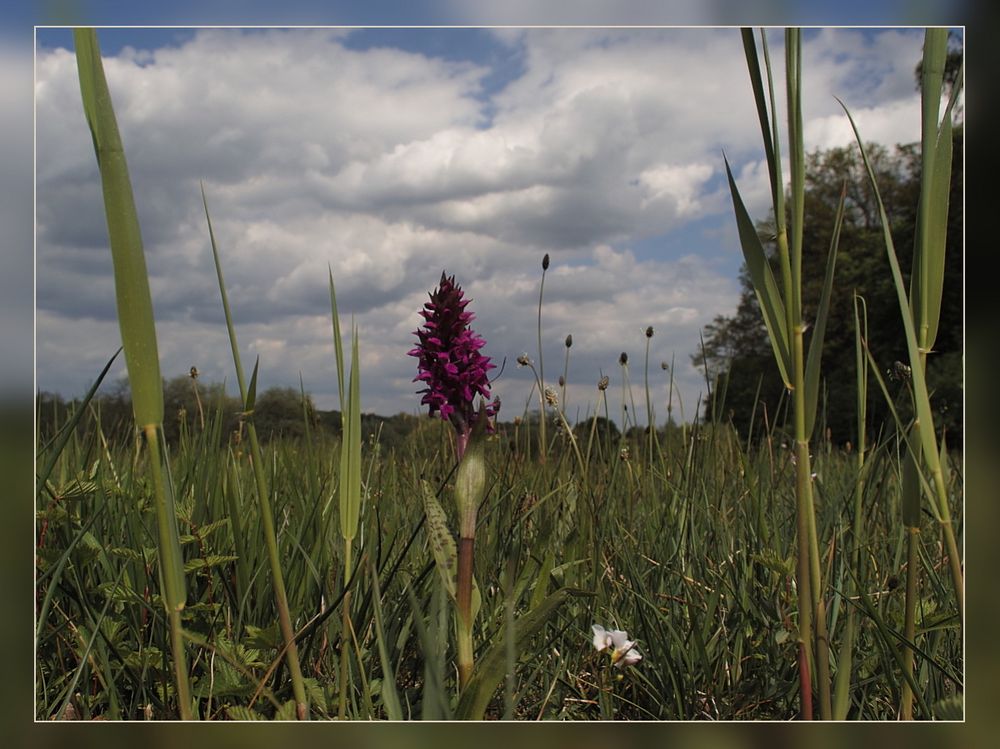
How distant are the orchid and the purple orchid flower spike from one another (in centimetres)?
37

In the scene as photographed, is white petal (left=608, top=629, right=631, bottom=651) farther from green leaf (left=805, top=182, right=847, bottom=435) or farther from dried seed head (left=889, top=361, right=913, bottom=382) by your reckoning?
dried seed head (left=889, top=361, right=913, bottom=382)

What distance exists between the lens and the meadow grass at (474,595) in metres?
0.93

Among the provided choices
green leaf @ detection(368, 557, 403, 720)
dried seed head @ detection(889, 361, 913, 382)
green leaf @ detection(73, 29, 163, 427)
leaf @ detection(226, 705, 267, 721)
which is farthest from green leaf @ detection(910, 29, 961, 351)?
leaf @ detection(226, 705, 267, 721)

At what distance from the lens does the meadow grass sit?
0.93 m

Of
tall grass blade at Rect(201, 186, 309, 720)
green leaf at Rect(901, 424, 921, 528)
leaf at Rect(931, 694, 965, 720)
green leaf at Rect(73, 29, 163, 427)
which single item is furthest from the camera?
leaf at Rect(931, 694, 965, 720)

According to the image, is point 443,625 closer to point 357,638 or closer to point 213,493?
point 357,638

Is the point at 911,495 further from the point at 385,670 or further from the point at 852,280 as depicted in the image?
the point at 852,280

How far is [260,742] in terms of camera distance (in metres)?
1.04

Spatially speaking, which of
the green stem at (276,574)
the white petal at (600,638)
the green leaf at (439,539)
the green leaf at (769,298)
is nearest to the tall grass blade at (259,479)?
the green stem at (276,574)

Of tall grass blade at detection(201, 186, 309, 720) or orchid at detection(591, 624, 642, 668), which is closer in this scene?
tall grass blade at detection(201, 186, 309, 720)

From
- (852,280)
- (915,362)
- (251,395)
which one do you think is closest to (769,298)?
(915,362)

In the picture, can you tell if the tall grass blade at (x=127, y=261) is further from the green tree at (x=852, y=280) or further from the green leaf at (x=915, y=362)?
the green tree at (x=852, y=280)

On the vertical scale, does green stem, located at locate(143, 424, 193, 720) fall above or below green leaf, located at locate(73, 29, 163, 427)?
below

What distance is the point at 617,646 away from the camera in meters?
1.09
